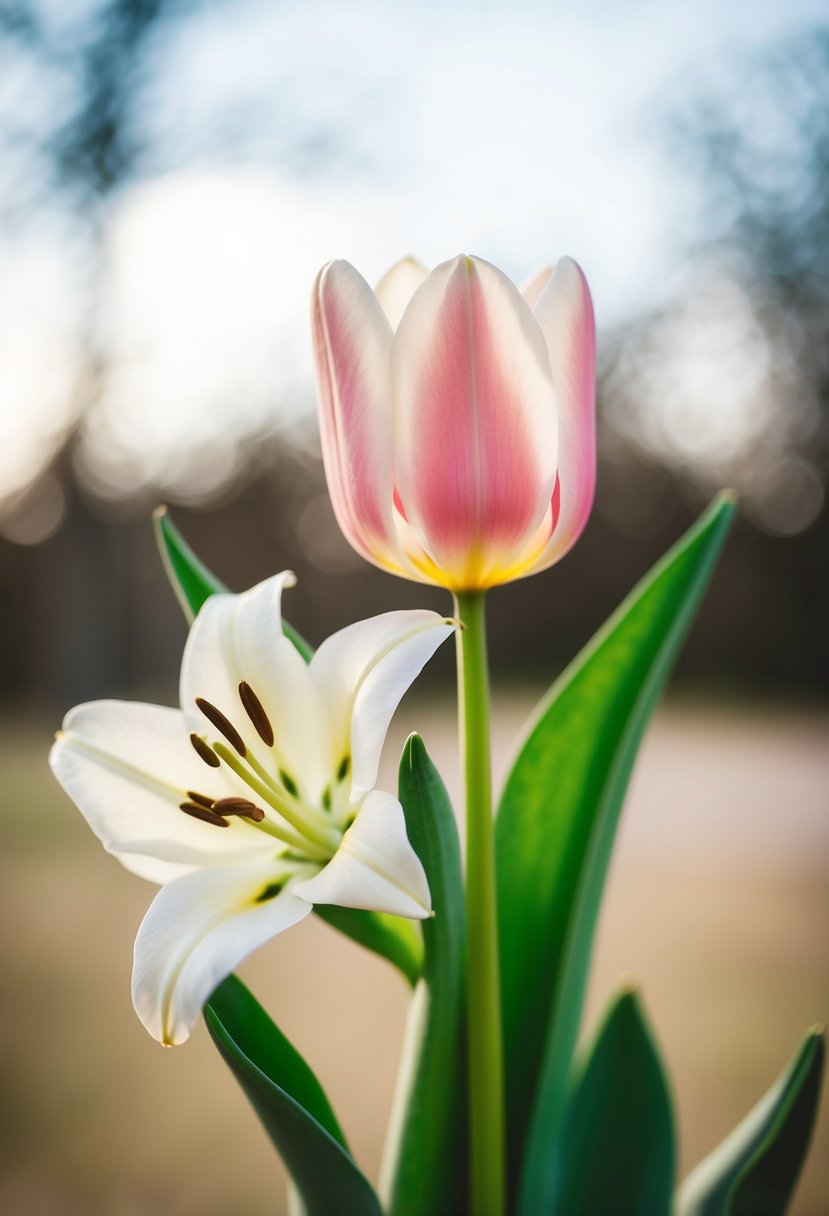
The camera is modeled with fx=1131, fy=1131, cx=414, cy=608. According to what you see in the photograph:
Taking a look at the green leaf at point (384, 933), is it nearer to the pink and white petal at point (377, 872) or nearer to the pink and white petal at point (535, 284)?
the pink and white petal at point (377, 872)

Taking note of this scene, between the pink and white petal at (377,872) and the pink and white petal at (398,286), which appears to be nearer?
the pink and white petal at (377,872)

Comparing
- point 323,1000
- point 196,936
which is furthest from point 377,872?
point 323,1000

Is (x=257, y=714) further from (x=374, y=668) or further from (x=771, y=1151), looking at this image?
(x=771, y=1151)

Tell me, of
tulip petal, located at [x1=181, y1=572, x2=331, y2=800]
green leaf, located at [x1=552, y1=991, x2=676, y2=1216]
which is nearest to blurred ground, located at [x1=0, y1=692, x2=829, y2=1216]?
green leaf, located at [x1=552, y1=991, x2=676, y2=1216]

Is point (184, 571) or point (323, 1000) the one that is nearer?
point (184, 571)

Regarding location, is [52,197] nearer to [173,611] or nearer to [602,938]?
[173,611]

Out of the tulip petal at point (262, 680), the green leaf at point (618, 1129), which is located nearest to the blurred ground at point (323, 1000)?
the green leaf at point (618, 1129)

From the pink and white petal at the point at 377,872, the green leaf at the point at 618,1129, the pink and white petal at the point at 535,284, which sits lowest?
the green leaf at the point at 618,1129
